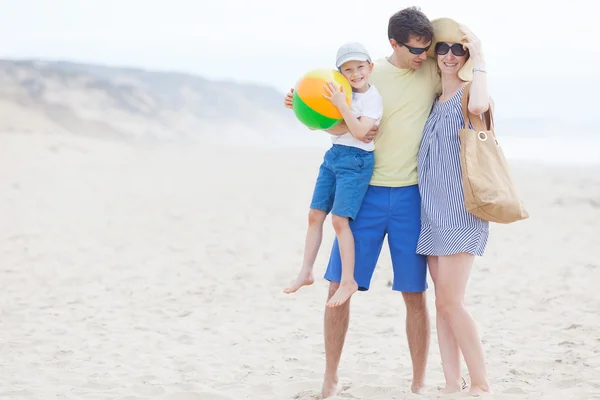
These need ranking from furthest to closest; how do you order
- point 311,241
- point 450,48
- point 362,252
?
1. point 311,241
2. point 362,252
3. point 450,48

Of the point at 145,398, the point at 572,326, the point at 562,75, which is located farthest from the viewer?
the point at 562,75

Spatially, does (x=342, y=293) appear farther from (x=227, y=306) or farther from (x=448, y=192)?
(x=227, y=306)

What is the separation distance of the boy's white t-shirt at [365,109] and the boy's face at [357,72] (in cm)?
5

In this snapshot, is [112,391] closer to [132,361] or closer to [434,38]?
[132,361]

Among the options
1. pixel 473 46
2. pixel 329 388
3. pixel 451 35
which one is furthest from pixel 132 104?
pixel 473 46

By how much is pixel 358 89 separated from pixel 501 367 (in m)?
2.28

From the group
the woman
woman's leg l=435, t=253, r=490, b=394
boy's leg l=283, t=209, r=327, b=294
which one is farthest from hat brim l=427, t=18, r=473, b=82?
boy's leg l=283, t=209, r=327, b=294

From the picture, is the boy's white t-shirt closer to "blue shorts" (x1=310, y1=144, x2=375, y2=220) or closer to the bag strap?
"blue shorts" (x1=310, y1=144, x2=375, y2=220)

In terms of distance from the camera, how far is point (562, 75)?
52438mm

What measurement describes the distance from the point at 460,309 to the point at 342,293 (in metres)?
0.61

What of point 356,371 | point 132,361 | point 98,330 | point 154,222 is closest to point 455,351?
point 356,371

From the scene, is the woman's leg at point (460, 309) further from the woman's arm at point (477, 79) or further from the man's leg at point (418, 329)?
the woman's arm at point (477, 79)

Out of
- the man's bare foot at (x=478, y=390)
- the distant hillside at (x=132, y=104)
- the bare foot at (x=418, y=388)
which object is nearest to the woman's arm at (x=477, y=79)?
the man's bare foot at (x=478, y=390)

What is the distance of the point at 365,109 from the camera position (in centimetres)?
416
